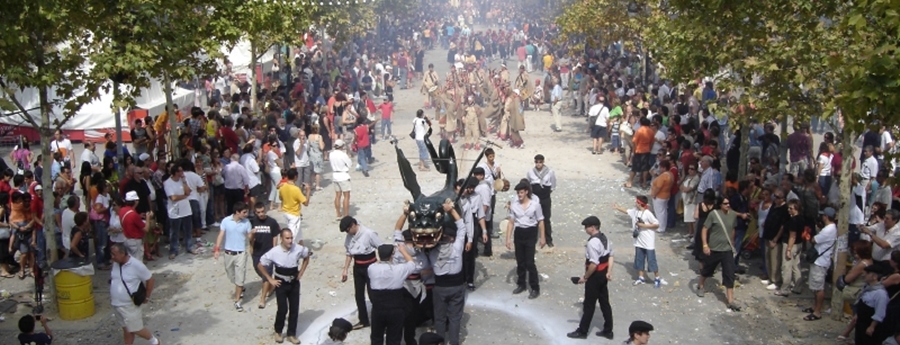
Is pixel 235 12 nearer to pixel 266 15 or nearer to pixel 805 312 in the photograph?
pixel 266 15

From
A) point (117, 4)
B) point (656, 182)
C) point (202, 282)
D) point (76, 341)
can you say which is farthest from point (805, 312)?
point (117, 4)

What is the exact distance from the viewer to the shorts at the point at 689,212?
1441 cm

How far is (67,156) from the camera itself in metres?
18.4

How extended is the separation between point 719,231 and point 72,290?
8120 mm

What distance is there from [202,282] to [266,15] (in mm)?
5032

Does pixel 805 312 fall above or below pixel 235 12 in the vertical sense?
below

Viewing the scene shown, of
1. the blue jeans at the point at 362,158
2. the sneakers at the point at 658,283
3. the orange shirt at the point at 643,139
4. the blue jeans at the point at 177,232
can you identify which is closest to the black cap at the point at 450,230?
the sneakers at the point at 658,283

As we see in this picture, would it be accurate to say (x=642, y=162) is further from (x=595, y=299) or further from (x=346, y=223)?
(x=346, y=223)

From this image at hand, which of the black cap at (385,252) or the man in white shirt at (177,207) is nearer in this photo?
the black cap at (385,252)

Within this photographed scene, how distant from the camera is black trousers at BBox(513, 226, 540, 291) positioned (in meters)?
11.7

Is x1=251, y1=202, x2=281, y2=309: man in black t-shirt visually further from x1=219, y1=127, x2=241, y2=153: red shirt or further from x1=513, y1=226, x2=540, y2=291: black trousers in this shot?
x1=219, y1=127, x2=241, y2=153: red shirt

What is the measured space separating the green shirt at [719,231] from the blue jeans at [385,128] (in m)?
12.7

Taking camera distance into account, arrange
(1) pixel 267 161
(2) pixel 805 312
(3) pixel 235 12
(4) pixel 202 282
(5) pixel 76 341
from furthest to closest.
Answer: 1. (1) pixel 267 161
2. (3) pixel 235 12
3. (4) pixel 202 282
4. (2) pixel 805 312
5. (5) pixel 76 341

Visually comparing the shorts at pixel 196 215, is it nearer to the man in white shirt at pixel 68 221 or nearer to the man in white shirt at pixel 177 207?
the man in white shirt at pixel 177 207
